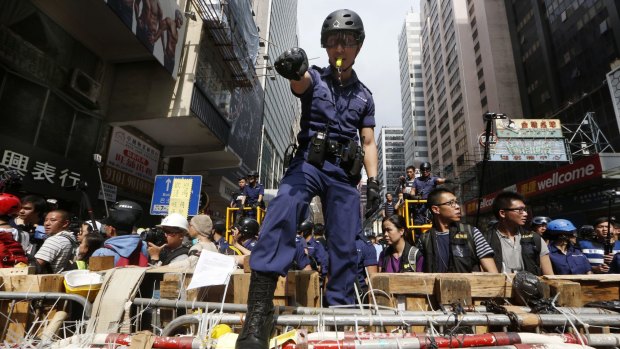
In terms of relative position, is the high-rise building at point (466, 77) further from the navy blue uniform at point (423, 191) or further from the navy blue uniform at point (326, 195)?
the navy blue uniform at point (326, 195)

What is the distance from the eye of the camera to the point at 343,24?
2465 millimetres

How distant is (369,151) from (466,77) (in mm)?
53769

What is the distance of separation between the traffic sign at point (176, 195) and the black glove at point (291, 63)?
599cm

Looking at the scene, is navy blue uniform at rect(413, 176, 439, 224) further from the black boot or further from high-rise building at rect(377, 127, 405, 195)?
high-rise building at rect(377, 127, 405, 195)

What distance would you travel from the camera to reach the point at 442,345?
4.67ft

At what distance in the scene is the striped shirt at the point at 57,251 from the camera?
11.8ft

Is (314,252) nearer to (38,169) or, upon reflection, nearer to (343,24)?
(343,24)

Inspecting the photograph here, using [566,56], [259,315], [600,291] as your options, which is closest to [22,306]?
[259,315]

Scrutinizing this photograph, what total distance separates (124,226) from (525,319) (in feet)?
15.6

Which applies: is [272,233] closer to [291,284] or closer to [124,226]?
[291,284]

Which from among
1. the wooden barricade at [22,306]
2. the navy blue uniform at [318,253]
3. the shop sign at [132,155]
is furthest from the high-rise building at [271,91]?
the wooden barricade at [22,306]

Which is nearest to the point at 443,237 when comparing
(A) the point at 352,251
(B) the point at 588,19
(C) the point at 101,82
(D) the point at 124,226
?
(A) the point at 352,251

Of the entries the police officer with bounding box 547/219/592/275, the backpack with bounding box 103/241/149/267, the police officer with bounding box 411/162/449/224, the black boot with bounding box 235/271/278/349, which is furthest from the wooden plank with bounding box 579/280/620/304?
the police officer with bounding box 411/162/449/224

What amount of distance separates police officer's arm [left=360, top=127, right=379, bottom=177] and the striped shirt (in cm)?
366
